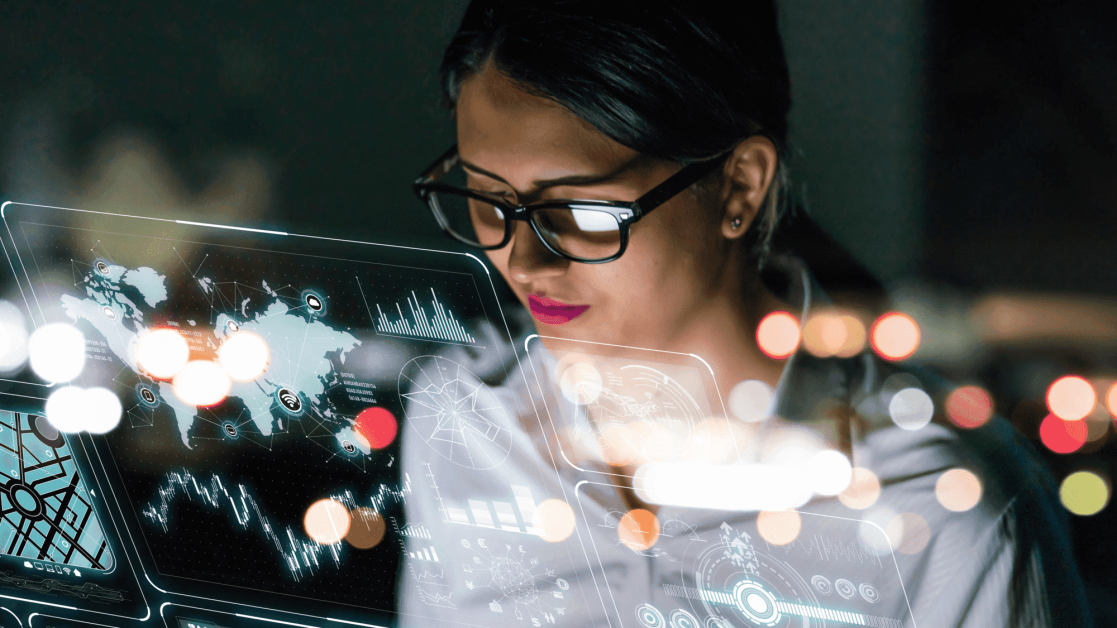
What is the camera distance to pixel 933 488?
2.82 feet

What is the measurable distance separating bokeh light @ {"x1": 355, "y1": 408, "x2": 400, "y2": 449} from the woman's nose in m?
0.30

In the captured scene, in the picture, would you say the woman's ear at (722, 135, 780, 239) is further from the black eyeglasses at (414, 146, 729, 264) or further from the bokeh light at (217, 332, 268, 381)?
the bokeh light at (217, 332, 268, 381)

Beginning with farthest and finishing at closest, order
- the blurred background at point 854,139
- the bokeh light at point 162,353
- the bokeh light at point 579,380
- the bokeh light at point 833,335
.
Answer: the bokeh light at point 162,353
the bokeh light at point 579,380
the bokeh light at point 833,335
the blurred background at point 854,139

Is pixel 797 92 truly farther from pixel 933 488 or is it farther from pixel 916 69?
pixel 933 488

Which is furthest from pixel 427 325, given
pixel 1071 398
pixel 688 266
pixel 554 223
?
pixel 1071 398

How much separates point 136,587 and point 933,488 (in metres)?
1.17

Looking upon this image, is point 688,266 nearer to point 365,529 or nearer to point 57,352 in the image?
point 365,529

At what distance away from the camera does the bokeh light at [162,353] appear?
1.04 meters

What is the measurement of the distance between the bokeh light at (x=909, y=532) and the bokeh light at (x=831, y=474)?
0.07m

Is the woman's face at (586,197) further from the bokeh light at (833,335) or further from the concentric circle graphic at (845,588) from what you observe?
the concentric circle graphic at (845,588)

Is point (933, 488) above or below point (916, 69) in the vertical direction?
below

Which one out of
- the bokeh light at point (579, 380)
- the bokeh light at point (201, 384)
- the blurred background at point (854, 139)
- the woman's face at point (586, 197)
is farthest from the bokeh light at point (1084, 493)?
the bokeh light at point (201, 384)

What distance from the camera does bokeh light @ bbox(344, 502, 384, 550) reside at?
105 centimetres

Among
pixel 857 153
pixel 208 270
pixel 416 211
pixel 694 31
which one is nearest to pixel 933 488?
pixel 857 153
